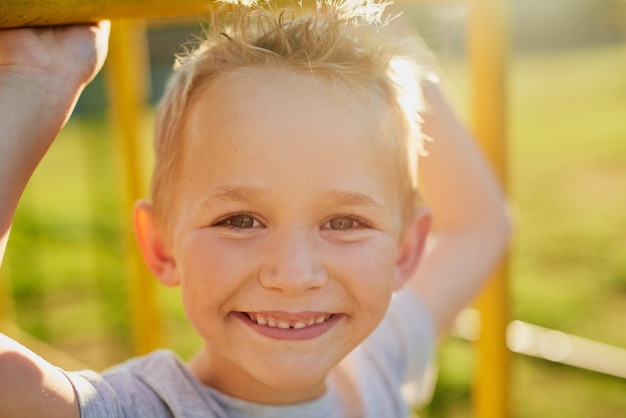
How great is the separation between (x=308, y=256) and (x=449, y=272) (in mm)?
508

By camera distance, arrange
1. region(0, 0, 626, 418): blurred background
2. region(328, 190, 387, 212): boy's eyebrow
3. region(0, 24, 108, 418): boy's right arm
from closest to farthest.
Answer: region(0, 24, 108, 418): boy's right arm → region(328, 190, 387, 212): boy's eyebrow → region(0, 0, 626, 418): blurred background

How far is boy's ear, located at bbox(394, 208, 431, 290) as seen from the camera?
1126 mm

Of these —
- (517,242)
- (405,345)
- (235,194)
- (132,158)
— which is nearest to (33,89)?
(235,194)

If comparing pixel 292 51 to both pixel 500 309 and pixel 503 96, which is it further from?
pixel 500 309

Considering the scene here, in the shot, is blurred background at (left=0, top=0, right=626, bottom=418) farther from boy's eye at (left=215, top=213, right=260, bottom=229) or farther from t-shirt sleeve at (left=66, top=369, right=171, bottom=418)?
t-shirt sleeve at (left=66, top=369, right=171, bottom=418)

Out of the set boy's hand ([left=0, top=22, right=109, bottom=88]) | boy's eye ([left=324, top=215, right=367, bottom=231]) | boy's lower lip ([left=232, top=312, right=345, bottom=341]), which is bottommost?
boy's lower lip ([left=232, top=312, right=345, bottom=341])

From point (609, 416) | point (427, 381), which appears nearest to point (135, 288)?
point (427, 381)

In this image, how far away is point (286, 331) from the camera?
0.94 meters

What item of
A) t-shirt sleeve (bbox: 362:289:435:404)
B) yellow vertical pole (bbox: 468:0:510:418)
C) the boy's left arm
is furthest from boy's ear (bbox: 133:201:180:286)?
yellow vertical pole (bbox: 468:0:510:418)

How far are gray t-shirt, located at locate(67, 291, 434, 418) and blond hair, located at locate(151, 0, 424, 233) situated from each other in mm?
188

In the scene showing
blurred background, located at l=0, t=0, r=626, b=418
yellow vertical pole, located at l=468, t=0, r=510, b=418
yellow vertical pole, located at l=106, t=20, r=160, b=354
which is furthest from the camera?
blurred background, located at l=0, t=0, r=626, b=418

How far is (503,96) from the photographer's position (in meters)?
1.49

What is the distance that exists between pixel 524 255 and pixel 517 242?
10.4 inches

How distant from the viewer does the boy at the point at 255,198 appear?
3.00ft
